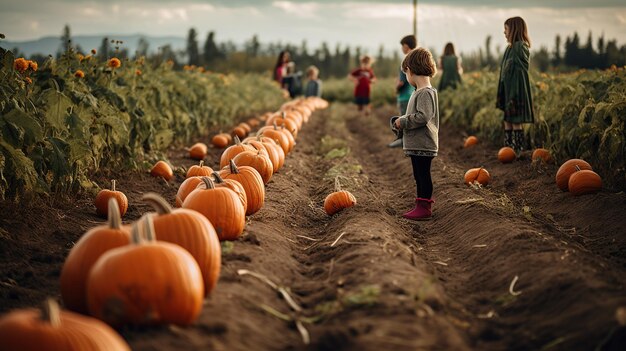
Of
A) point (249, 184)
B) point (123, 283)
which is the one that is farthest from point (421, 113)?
point (123, 283)

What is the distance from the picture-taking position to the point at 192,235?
13.3ft

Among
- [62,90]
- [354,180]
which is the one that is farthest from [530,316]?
[62,90]

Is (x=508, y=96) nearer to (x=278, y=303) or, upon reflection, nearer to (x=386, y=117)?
(x=278, y=303)

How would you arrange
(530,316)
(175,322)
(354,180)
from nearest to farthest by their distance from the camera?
(175,322)
(530,316)
(354,180)

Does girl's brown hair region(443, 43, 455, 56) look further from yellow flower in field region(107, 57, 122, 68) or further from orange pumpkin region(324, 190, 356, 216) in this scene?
orange pumpkin region(324, 190, 356, 216)

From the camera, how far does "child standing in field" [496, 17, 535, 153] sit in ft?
33.0

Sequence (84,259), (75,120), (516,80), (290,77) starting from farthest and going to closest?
(290,77) → (516,80) → (75,120) → (84,259)

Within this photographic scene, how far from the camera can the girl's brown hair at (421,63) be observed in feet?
22.4

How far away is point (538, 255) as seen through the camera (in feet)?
16.1

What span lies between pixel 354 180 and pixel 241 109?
43.3 ft

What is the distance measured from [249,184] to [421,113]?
198 cm

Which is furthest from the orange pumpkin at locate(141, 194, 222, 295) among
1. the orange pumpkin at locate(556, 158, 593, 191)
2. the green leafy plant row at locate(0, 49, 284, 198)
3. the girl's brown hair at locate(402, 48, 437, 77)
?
the orange pumpkin at locate(556, 158, 593, 191)

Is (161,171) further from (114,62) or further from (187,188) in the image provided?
(187,188)

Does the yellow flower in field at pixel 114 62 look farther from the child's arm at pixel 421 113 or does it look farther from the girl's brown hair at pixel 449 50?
the girl's brown hair at pixel 449 50
